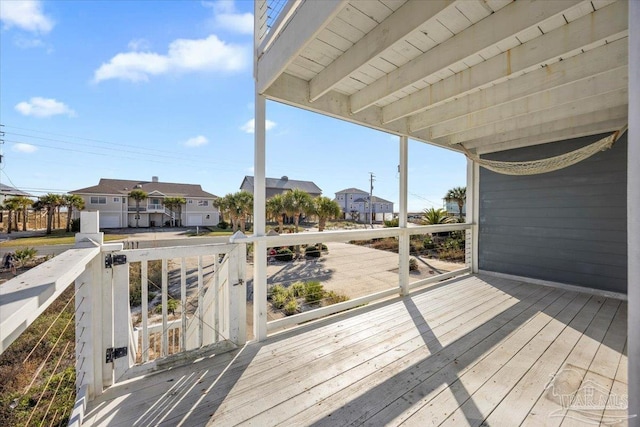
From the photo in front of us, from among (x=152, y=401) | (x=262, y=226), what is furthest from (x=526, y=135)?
(x=152, y=401)

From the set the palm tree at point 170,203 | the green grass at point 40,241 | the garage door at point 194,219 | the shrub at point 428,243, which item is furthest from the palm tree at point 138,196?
the shrub at point 428,243

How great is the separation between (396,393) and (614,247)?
12.5 ft

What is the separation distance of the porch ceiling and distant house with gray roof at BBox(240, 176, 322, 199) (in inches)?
916

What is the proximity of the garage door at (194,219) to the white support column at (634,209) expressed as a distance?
90.2 ft

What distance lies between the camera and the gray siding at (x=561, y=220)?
331cm

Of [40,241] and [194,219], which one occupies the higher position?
[194,219]

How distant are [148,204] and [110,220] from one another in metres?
3.10

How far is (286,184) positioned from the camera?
96.5ft

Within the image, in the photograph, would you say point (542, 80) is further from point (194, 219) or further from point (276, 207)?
point (194, 219)

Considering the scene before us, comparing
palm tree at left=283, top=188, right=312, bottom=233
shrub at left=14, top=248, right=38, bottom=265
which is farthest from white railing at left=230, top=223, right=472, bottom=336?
shrub at left=14, top=248, right=38, bottom=265

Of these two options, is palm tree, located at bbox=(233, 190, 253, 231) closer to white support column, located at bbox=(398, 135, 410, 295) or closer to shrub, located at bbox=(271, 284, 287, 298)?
shrub, located at bbox=(271, 284, 287, 298)

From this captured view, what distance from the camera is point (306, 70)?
2.44 meters

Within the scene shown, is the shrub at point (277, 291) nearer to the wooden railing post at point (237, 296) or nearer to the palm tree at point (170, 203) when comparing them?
the wooden railing post at point (237, 296)

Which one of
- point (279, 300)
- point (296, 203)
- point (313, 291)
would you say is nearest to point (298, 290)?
point (313, 291)
